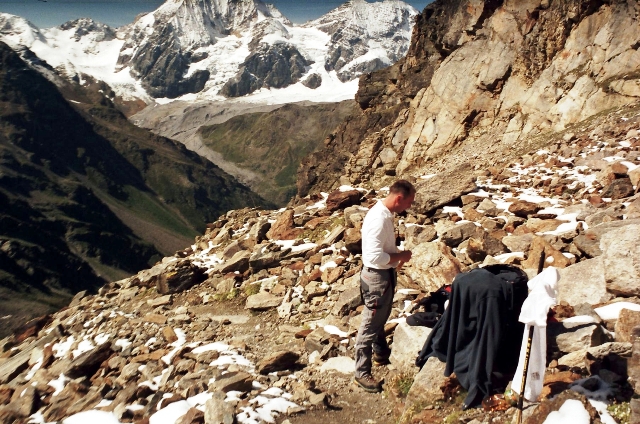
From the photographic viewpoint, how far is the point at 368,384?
27.0 feet

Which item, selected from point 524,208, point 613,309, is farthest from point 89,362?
point 524,208

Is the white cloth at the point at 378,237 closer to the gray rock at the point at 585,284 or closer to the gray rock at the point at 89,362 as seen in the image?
the gray rock at the point at 585,284

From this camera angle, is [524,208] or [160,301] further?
[160,301]

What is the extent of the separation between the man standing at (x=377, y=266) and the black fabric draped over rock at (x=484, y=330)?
51.3 inches

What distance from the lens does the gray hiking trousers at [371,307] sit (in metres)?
8.12

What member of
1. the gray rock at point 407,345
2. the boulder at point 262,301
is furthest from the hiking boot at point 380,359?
the boulder at point 262,301

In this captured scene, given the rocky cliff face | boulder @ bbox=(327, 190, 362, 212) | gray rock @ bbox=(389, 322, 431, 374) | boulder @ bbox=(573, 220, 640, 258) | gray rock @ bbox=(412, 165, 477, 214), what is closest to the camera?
gray rock @ bbox=(389, 322, 431, 374)

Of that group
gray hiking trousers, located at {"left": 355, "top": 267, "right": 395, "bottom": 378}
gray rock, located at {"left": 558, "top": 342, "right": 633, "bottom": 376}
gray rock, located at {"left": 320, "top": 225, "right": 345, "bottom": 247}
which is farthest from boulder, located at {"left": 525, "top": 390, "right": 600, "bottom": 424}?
gray rock, located at {"left": 320, "top": 225, "right": 345, "bottom": 247}

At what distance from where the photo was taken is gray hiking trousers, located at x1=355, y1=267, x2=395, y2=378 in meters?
8.12

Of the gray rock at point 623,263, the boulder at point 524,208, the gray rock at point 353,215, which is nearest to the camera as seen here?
the gray rock at point 623,263

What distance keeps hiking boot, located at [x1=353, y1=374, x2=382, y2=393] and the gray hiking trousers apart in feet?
0.24

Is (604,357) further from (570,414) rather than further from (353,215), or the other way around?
(353,215)

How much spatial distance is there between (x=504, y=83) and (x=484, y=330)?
36720mm

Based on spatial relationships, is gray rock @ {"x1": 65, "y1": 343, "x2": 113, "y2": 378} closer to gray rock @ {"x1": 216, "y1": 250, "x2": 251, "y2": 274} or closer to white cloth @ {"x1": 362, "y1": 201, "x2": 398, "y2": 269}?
gray rock @ {"x1": 216, "y1": 250, "x2": 251, "y2": 274}
